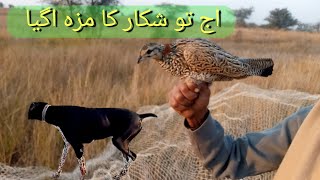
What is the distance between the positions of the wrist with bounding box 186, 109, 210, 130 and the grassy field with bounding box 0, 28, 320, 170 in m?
1.08

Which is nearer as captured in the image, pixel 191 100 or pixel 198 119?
pixel 191 100

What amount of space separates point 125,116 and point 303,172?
2.07 ft

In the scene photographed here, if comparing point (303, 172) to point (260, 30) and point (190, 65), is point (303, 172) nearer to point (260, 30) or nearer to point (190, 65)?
point (190, 65)

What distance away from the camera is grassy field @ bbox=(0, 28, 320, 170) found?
2.26 meters

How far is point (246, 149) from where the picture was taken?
1.34m

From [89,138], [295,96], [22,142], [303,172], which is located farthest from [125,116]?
[295,96]

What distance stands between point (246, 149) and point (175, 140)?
1074 mm

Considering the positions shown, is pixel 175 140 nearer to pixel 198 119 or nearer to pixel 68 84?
pixel 68 84

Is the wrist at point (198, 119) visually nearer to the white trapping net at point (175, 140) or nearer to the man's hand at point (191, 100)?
the man's hand at point (191, 100)

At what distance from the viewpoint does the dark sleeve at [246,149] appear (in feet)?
4.16

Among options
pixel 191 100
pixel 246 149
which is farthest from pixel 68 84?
pixel 191 100

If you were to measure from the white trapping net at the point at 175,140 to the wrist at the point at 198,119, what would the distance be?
2.42ft

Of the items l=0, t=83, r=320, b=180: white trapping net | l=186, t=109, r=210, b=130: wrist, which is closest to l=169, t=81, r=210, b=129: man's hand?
l=186, t=109, r=210, b=130: wrist

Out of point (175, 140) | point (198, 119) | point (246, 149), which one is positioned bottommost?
point (175, 140)
